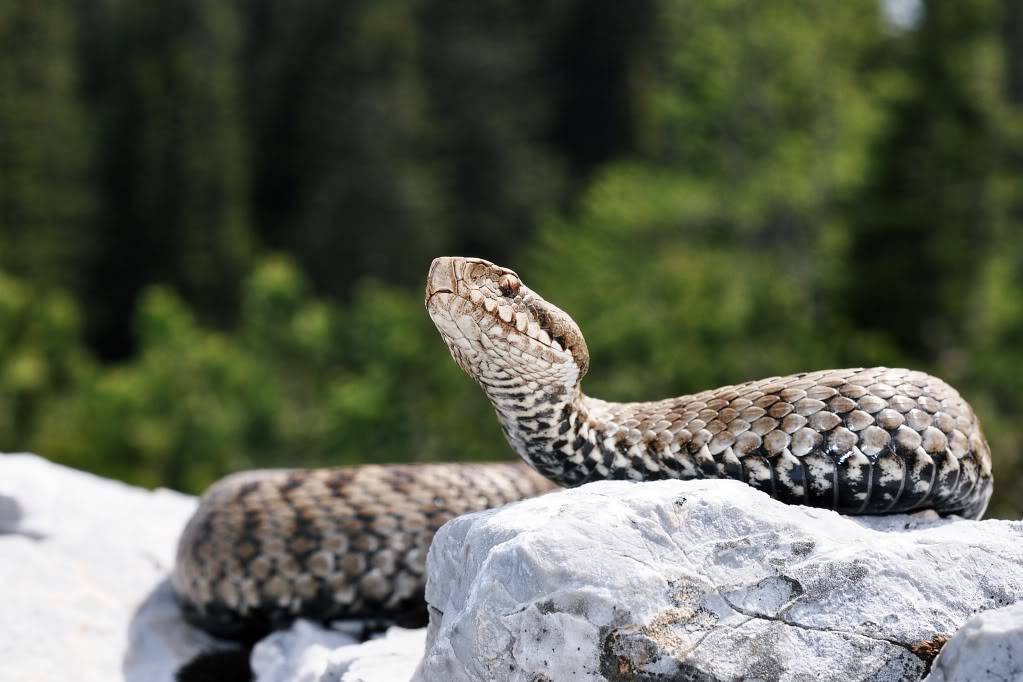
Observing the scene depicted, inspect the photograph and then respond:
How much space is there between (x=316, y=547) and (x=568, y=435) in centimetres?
122

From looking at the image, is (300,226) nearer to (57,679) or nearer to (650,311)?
(650,311)

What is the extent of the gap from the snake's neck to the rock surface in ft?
2.57

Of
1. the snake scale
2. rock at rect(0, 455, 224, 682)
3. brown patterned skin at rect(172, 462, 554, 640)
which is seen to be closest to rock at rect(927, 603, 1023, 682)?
the snake scale

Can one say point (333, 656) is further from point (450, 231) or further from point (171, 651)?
point (450, 231)

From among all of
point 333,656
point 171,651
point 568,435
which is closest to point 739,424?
point 568,435

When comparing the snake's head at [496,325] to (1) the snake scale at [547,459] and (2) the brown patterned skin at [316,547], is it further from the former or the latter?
(2) the brown patterned skin at [316,547]

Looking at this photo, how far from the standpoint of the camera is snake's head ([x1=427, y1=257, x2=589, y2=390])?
360 cm

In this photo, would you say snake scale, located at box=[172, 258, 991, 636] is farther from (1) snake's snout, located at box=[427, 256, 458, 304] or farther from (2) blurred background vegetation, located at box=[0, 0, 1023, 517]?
(2) blurred background vegetation, located at box=[0, 0, 1023, 517]

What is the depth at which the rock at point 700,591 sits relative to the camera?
9.39 feet

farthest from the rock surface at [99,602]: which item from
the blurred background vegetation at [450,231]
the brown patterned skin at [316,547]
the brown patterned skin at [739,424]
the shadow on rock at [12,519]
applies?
the blurred background vegetation at [450,231]

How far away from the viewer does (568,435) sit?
3.94 metres

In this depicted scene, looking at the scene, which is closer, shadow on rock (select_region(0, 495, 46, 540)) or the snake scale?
the snake scale

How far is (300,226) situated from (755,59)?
20.8 metres

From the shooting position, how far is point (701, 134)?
2536 cm
